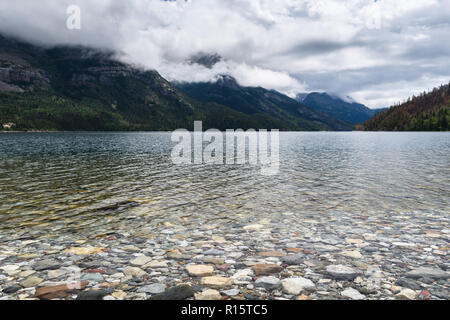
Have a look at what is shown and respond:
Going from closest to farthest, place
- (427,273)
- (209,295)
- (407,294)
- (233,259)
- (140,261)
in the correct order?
(407,294) → (209,295) → (427,273) → (140,261) → (233,259)

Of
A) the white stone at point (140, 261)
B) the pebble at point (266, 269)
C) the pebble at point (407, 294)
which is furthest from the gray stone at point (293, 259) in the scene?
the white stone at point (140, 261)

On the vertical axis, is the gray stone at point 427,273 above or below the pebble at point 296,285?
above

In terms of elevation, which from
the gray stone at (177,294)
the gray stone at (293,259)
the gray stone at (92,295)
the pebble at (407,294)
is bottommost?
the gray stone at (293,259)

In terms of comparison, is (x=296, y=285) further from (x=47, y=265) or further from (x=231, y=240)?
(x=47, y=265)

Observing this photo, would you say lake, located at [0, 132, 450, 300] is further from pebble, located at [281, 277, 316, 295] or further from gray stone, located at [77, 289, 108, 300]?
gray stone, located at [77, 289, 108, 300]

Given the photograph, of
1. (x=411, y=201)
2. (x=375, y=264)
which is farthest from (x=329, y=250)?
(x=411, y=201)

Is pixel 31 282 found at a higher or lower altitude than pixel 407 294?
lower

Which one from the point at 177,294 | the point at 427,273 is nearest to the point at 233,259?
the point at 177,294

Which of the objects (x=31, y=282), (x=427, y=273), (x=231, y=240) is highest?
(x=427, y=273)

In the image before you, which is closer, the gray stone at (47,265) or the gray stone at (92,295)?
the gray stone at (92,295)

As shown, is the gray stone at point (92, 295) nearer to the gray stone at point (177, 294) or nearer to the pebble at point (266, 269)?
the gray stone at point (177, 294)

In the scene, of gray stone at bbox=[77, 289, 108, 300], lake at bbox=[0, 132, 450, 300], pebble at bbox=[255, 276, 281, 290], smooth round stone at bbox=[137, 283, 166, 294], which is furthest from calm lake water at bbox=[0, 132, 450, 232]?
pebble at bbox=[255, 276, 281, 290]

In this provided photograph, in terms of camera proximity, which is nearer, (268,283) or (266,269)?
(268,283)

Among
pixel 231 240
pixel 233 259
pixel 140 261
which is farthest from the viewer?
pixel 231 240
